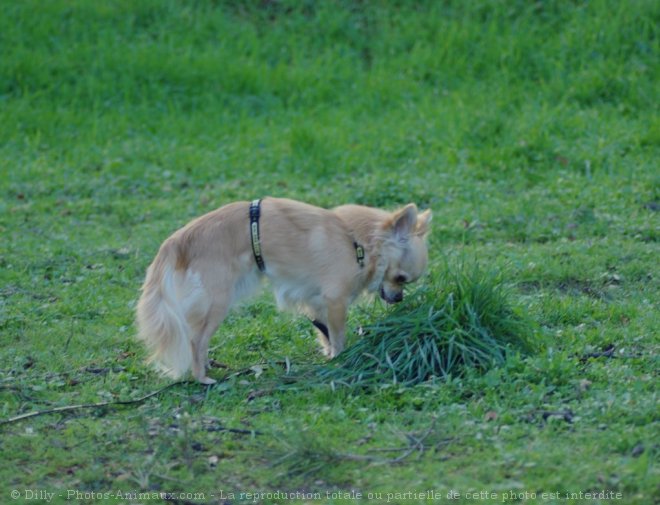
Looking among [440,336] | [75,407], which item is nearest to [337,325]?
[440,336]

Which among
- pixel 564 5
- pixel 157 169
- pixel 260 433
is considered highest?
pixel 564 5

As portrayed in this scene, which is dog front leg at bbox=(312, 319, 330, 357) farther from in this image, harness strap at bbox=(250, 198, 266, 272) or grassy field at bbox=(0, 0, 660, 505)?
harness strap at bbox=(250, 198, 266, 272)

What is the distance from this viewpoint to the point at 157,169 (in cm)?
1102

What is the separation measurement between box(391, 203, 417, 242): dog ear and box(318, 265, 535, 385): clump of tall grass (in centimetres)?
38

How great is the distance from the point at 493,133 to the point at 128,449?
693 centimetres

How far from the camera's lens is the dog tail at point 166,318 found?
5992 mm

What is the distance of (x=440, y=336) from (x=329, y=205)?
3981 millimetres

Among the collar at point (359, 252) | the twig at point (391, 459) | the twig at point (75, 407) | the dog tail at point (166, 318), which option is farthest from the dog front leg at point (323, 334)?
the twig at point (391, 459)

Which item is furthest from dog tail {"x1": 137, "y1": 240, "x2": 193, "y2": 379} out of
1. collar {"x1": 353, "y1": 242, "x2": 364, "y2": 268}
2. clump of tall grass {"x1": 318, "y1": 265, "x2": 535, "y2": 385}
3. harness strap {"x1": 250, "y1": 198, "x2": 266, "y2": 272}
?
collar {"x1": 353, "y1": 242, "x2": 364, "y2": 268}

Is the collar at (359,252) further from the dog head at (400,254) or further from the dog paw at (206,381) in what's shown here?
the dog paw at (206,381)

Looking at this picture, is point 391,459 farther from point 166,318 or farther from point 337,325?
point 166,318

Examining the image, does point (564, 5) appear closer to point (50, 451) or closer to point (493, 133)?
point (493, 133)

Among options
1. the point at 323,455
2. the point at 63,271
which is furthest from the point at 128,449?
the point at 63,271

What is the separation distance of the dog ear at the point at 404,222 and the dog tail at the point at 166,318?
135 cm
